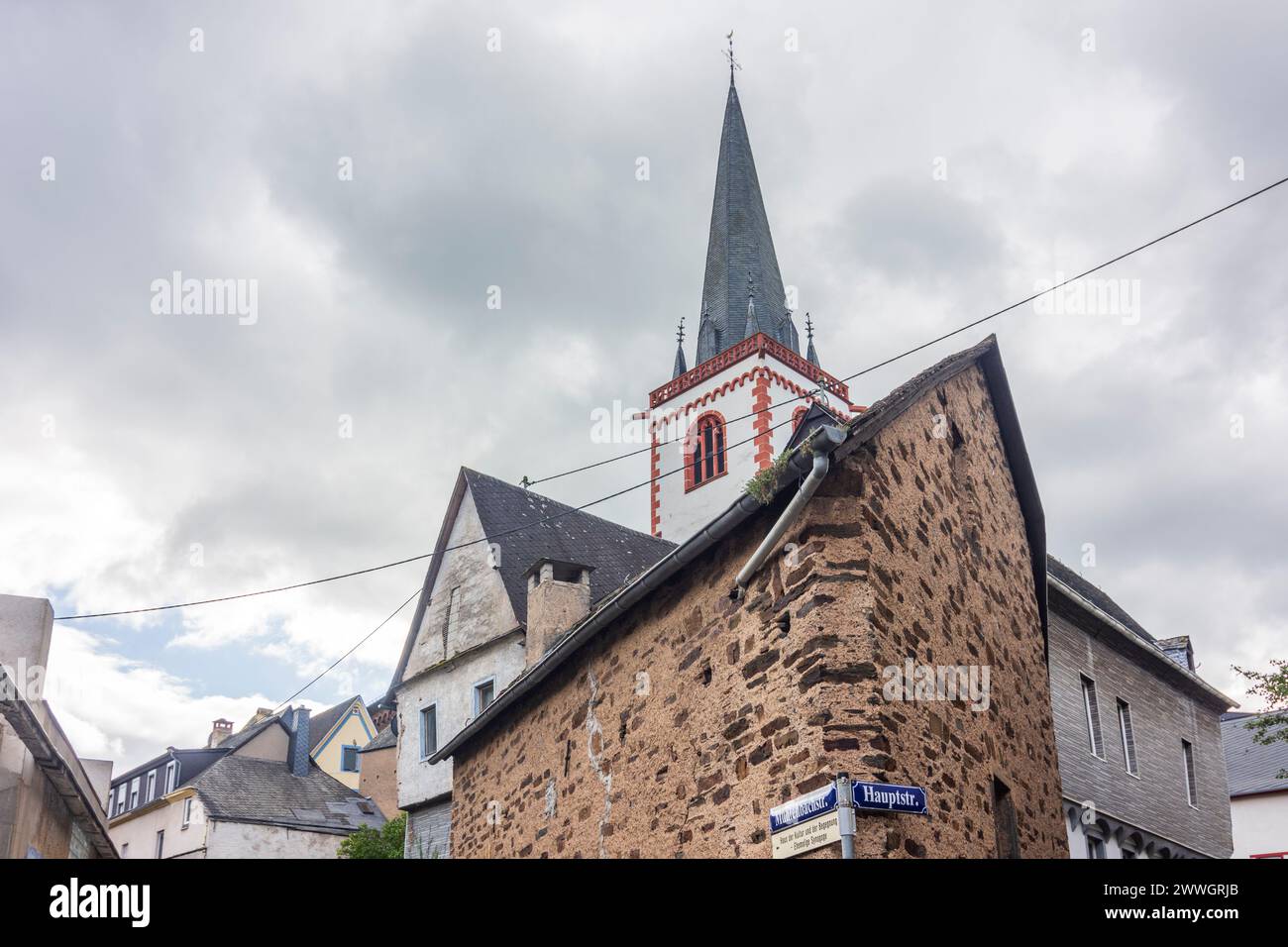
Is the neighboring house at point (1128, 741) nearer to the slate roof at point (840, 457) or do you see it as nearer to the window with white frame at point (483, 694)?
the slate roof at point (840, 457)

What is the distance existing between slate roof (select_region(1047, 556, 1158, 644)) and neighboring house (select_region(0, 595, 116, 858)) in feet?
48.8

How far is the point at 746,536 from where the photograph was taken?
31.0 feet

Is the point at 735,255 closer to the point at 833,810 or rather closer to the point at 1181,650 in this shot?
the point at 1181,650

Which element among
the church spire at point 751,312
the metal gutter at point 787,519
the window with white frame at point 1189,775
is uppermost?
the church spire at point 751,312

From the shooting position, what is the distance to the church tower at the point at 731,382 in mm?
43281

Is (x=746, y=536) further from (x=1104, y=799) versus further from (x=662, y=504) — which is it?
(x=662, y=504)

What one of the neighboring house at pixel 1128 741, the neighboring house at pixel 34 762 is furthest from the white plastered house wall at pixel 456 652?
the neighboring house at pixel 1128 741

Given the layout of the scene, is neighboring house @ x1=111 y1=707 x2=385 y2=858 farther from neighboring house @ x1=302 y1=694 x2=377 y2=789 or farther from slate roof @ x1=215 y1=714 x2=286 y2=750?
neighboring house @ x1=302 y1=694 x2=377 y2=789

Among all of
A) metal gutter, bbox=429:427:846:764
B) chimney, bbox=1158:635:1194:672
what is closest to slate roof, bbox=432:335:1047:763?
metal gutter, bbox=429:427:846:764

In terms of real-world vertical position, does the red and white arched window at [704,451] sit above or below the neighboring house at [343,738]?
above

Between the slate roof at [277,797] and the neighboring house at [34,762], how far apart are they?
1807 cm

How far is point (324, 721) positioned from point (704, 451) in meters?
17.2
